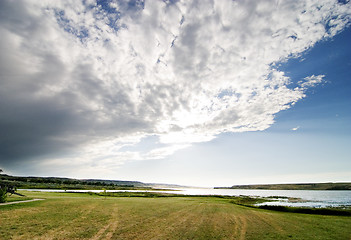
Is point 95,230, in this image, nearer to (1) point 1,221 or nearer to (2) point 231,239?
(1) point 1,221

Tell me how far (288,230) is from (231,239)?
8.32 metres

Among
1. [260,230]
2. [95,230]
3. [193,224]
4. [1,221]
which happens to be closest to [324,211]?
[260,230]

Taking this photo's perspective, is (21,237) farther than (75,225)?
No

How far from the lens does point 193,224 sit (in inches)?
898

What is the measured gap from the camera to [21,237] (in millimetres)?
15109

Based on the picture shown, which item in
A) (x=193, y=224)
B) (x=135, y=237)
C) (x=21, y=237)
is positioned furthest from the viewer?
(x=193, y=224)

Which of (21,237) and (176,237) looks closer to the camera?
(21,237)

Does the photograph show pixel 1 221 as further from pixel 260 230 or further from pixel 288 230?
pixel 288 230

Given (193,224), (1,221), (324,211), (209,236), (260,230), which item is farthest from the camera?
(324,211)

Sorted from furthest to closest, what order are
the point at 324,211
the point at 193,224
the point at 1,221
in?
the point at 324,211 → the point at 193,224 → the point at 1,221

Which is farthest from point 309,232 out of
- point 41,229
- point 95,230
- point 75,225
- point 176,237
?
point 41,229

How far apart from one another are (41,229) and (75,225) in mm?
2987

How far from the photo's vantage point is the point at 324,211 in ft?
131

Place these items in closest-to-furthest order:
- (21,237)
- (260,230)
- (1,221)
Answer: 1. (21,237)
2. (1,221)
3. (260,230)
